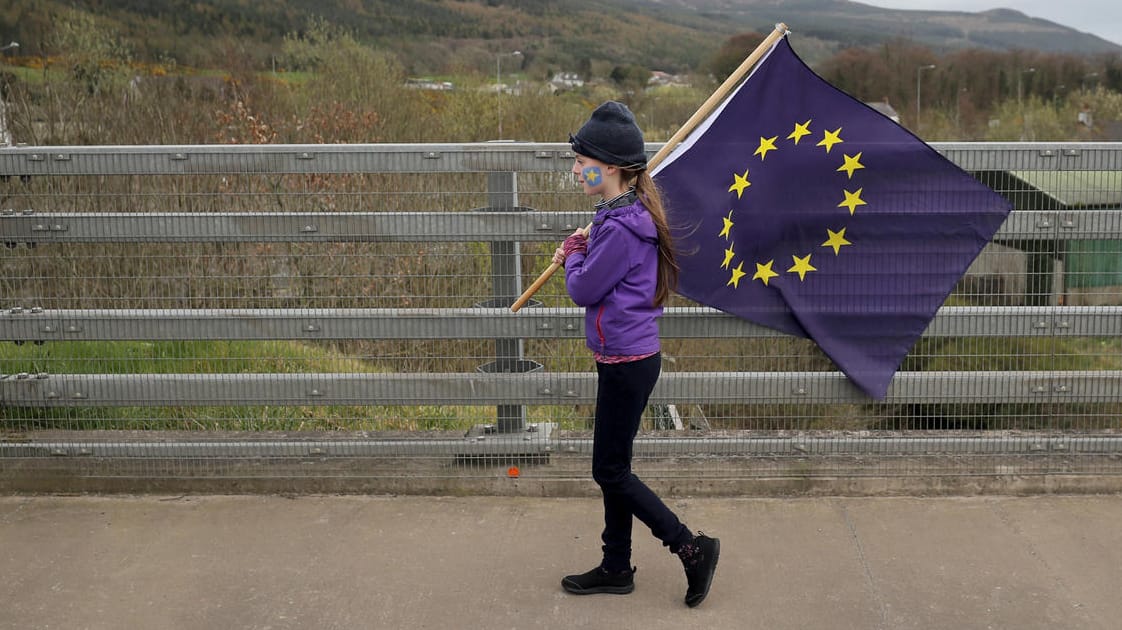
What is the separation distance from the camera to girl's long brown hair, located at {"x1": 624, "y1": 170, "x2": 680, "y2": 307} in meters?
3.99

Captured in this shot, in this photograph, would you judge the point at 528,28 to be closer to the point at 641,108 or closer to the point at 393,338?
the point at 641,108

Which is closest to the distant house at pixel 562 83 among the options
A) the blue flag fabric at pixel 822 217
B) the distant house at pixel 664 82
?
the distant house at pixel 664 82

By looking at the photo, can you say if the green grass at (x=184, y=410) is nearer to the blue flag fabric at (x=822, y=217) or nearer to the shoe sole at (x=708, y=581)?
the blue flag fabric at (x=822, y=217)

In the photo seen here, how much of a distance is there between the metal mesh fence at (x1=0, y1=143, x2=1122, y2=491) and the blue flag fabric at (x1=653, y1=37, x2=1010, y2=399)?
0.53 ft

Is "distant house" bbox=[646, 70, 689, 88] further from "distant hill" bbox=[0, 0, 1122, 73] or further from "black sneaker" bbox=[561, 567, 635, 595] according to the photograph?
"black sneaker" bbox=[561, 567, 635, 595]

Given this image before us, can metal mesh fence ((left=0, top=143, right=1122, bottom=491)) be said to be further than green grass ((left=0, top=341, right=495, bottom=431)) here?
No

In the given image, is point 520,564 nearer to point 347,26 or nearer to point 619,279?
point 619,279

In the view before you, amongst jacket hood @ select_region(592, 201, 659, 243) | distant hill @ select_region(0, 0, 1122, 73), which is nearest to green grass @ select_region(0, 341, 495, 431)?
jacket hood @ select_region(592, 201, 659, 243)

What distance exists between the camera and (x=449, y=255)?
5.25 meters

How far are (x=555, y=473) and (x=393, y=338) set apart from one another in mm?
979

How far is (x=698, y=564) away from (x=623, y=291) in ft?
3.50

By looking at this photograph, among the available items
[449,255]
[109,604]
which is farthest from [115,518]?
[449,255]

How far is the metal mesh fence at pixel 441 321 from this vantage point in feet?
16.7

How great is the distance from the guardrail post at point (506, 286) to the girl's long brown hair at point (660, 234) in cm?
120
